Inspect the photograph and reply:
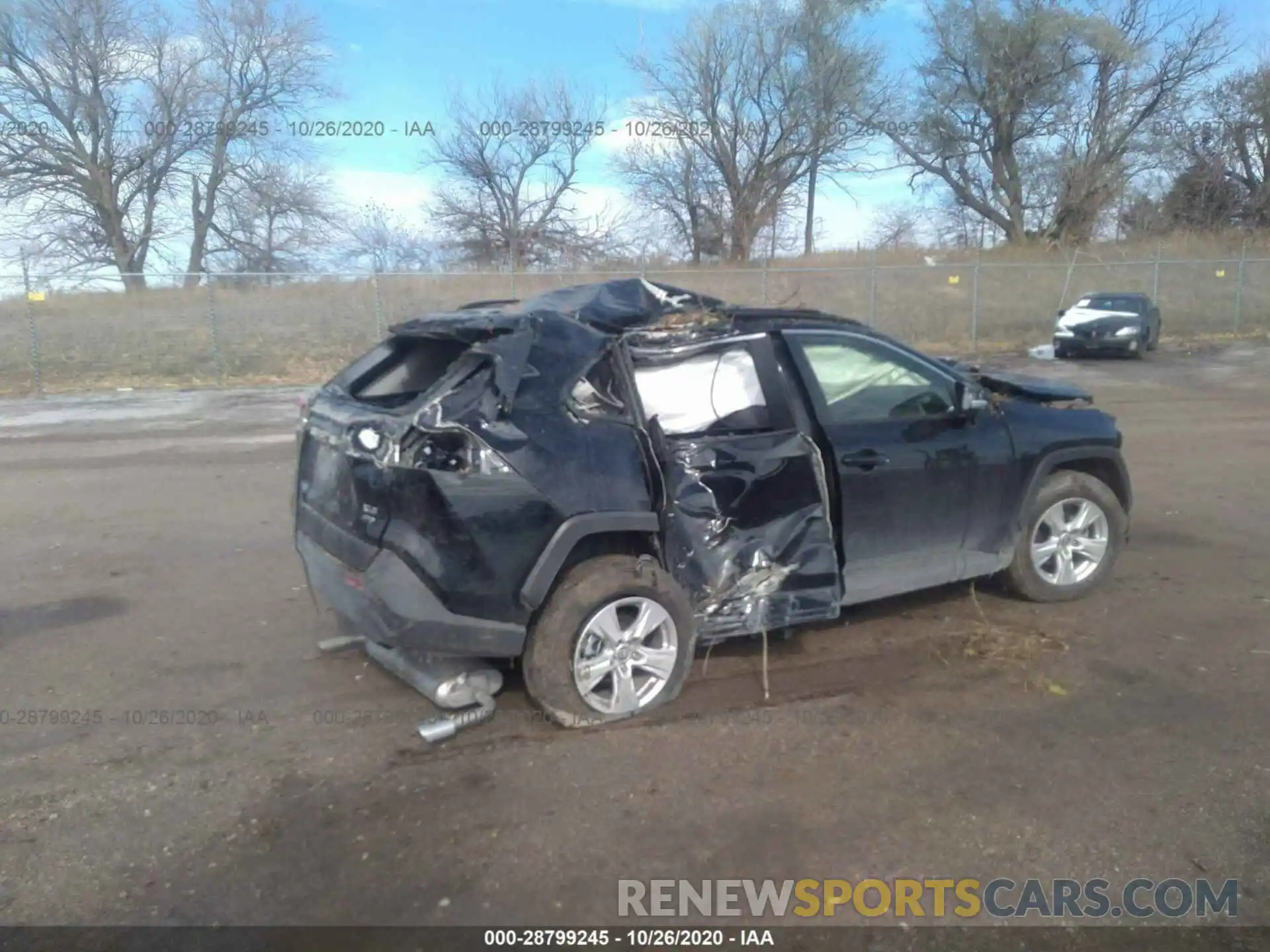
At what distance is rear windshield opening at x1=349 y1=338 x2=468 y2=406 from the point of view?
4715 mm

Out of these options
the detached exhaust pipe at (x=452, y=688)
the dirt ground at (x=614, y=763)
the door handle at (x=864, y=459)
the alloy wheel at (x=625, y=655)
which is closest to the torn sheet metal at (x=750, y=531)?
the door handle at (x=864, y=459)

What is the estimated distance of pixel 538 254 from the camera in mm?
32375

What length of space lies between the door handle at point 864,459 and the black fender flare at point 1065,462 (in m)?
1.10

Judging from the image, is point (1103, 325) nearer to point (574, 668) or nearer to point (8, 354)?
point (574, 668)

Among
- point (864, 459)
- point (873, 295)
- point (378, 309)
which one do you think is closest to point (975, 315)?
point (873, 295)

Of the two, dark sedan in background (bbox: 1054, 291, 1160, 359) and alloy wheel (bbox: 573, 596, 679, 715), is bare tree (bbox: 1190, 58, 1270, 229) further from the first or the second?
alloy wheel (bbox: 573, 596, 679, 715)

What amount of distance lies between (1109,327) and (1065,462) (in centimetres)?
1892

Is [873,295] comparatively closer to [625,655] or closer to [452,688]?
[625,655]

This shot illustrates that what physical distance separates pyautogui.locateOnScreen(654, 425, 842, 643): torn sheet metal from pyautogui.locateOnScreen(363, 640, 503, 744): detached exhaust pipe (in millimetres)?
986

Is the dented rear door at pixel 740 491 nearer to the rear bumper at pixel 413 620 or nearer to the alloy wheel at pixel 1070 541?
the rear bumper at pixel 413 620

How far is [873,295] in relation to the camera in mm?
24938

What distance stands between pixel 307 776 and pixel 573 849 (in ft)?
4.00

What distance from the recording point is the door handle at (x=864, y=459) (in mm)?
5141

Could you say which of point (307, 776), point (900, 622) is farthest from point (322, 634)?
point (900, 622)
